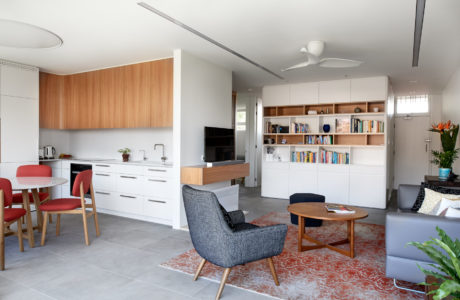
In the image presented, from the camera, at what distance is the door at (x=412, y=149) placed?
8812mm

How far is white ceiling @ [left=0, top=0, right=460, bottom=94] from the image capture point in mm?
3168

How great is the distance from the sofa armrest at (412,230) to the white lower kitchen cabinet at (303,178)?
4236 millimetres

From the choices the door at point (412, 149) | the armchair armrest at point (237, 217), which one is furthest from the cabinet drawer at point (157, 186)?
the door at point (412, 149)

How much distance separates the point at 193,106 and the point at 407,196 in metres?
3.50

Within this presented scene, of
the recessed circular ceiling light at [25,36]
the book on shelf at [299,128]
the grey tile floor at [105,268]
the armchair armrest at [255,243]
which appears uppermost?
the recessed circular ceiling light at [25,36]

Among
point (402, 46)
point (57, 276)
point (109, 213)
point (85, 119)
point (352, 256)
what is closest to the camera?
point (57, 276)

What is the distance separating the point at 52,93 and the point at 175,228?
4167 mm

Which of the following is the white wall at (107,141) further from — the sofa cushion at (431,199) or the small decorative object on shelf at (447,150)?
the small decorative object on shelf at (447,150)

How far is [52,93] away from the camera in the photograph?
636 centimetres

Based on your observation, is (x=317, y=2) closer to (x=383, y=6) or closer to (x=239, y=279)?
(x=383, y=6)

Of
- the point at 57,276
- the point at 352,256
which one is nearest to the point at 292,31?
the point at 352,256

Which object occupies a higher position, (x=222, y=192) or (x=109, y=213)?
(x=222, y=192)

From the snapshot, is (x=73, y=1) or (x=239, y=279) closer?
(x=239, y=279)

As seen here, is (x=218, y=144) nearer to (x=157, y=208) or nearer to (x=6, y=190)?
(x=157, y=208)
